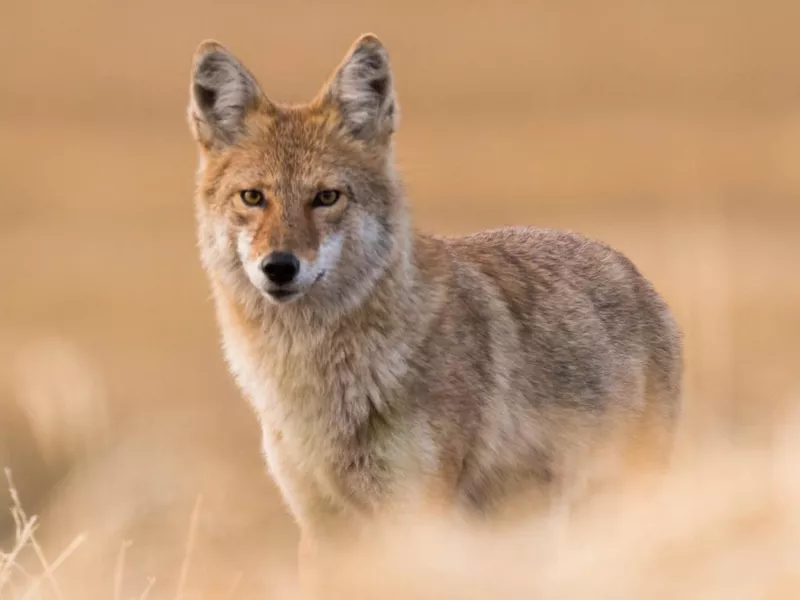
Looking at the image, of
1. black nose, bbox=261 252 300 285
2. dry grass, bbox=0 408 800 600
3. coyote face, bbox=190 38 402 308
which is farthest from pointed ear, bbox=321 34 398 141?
dry grass, bbox=0 408 800 600

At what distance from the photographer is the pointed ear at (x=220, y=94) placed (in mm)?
7934

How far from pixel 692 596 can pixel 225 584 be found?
159 cm

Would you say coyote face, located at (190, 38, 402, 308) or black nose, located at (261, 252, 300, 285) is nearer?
black nose, located at (261, 252, 300, 285)

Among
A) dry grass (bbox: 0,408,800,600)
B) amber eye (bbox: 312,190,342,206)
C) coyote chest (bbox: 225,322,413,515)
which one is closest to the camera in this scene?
dry grass (bbox: 0,408,800,600)

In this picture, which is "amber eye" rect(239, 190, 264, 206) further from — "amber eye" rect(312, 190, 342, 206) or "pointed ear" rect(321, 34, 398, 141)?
"pointed ear" rect(321, 34, 398, 141)

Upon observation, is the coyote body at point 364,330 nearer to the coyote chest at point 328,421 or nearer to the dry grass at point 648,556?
the coyote chest at point 328,421

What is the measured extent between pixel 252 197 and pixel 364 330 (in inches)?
32.7

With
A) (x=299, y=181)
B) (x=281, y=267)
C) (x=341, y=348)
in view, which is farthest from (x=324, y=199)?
(x=341, y=348)

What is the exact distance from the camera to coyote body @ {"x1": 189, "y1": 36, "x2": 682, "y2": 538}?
23.7 feet

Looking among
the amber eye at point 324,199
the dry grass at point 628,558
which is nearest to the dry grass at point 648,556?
the dry grass at point 628,558

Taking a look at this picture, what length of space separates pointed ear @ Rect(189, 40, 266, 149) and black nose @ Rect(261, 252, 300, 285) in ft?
3.49

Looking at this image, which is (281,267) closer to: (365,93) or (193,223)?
(365,93)

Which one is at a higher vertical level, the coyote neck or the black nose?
the black nose

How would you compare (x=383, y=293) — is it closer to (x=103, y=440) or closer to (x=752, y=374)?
(x=103, y=440)
